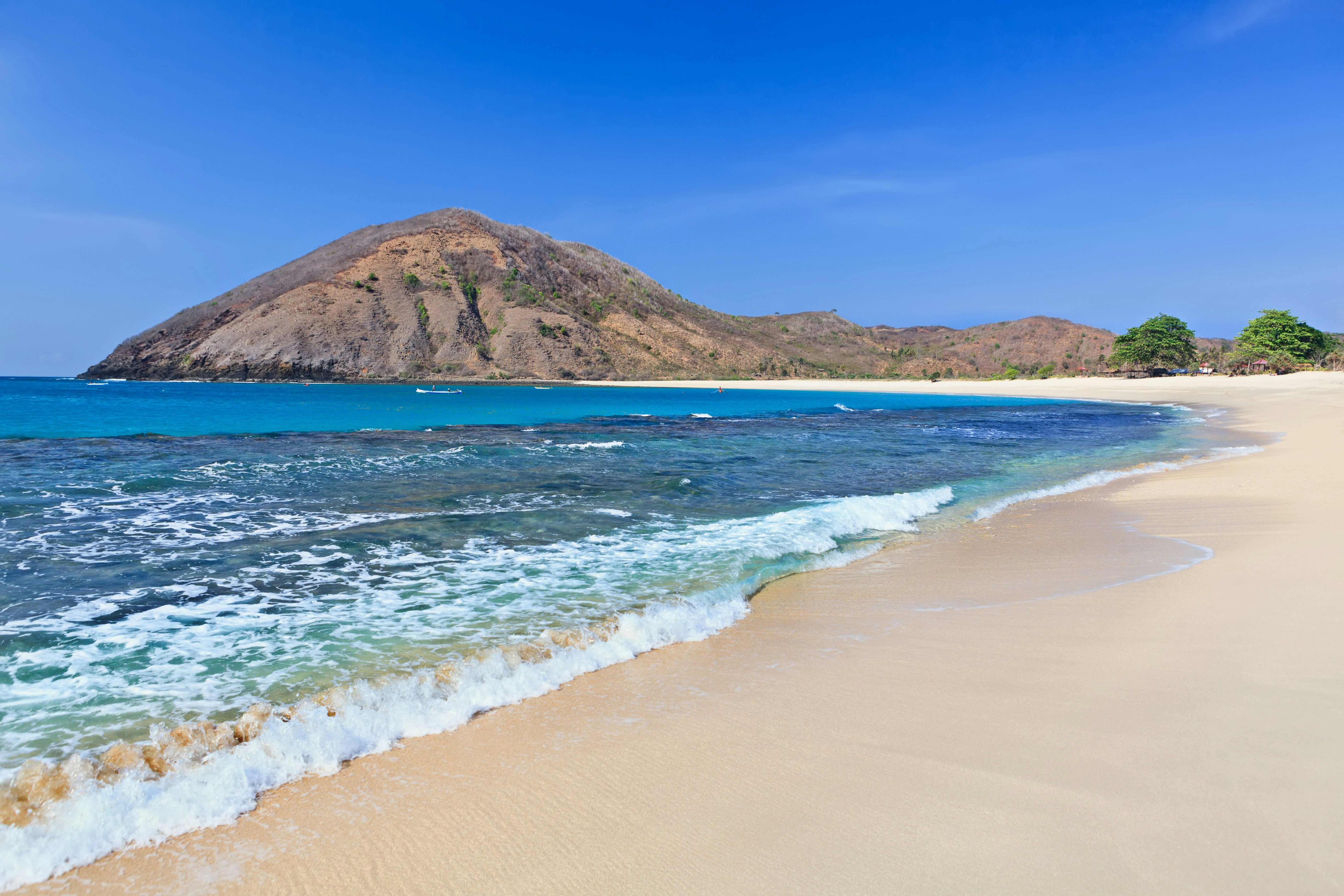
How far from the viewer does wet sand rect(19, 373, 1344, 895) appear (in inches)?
97.2

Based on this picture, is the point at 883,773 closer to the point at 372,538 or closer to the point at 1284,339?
the point at 372,538

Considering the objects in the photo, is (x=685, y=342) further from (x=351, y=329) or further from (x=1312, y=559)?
(x=1312, y=559)

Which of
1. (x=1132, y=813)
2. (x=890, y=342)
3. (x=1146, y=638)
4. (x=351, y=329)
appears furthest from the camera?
(x=890, y=342)

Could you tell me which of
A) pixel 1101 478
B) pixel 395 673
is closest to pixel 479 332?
pixel 1101 478

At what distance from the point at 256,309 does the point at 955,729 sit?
5042 inches

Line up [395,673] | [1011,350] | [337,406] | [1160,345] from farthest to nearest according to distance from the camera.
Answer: [1011,350], [1160,345], [337,406], [395,673]

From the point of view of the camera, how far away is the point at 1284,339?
7050 cm

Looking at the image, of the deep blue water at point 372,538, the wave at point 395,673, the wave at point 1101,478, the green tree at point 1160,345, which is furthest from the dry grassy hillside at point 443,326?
the wave at point 395,673

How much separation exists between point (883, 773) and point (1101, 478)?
43.2 feet

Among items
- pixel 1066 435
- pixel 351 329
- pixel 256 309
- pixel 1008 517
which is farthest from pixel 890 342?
pixel 1008 517

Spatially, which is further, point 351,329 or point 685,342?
point 685,342

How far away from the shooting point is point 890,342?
170 metres

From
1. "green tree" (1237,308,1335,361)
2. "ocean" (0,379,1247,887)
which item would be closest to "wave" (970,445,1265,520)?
"ocean" (0,379,1247,887)

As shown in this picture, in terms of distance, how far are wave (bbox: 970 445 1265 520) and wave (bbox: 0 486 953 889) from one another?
88.8 inches
